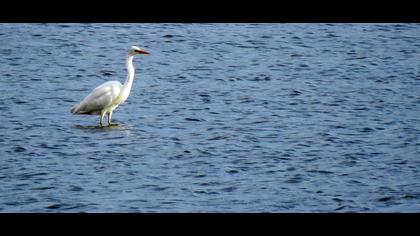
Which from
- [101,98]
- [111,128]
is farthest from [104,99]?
[111,128]

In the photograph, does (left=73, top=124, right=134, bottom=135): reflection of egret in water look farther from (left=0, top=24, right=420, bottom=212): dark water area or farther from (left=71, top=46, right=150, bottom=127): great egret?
(left=71, top=46, right=150, bottom=127): great egret

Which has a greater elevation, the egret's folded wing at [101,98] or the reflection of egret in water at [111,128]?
the egret's folded wing at [101,98]

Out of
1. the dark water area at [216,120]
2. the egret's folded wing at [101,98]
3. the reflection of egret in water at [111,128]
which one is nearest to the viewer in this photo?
the dark water area at [216,120]

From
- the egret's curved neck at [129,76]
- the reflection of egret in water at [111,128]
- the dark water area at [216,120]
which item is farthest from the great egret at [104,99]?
the dark water area at [216,120]

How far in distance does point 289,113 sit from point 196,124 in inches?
70.8

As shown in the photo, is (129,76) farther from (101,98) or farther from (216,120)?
(216,120)

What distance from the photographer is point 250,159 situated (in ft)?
42.6

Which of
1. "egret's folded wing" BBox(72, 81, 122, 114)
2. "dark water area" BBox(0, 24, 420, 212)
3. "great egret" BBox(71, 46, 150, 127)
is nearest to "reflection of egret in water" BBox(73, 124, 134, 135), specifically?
"dark water area" BBox(0, 24, 420, 212)

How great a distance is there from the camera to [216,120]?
1553cm

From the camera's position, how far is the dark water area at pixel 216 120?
1119 centimetres

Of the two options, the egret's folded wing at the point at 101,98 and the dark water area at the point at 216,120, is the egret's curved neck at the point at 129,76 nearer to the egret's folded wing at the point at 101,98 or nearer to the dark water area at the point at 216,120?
the egret's folded wing at the point at 101,98

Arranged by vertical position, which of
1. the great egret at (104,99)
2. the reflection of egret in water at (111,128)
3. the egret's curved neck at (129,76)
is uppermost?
the egret's curved neck at (129,76)

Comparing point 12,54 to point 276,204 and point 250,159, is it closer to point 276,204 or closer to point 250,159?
point 250,159

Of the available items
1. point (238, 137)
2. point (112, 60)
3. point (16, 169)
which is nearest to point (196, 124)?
point (238, 137)
